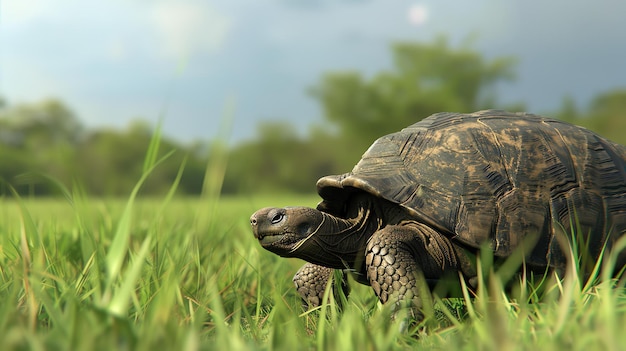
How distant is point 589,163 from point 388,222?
49.5 inches

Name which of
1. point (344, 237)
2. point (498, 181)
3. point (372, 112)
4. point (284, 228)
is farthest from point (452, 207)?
point (372, 112)

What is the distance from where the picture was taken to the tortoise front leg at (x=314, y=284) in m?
3.47

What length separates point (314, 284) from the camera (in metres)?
3.50

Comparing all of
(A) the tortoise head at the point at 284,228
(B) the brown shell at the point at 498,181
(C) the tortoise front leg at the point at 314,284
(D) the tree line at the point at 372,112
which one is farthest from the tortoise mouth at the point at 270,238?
(D) the tree line at the point at 372,112

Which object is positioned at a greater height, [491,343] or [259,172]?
[491,343]

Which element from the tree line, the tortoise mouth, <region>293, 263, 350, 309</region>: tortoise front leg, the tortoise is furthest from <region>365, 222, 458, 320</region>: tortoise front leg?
the tree line

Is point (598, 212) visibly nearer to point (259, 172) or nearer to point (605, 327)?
point (605, 327)

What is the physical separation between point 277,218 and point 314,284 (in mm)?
623

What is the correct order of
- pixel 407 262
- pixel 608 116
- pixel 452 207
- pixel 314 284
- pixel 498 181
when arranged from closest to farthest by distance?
pixel 407 262 < pixel 452 207 < pixel 498 181 < pixel 314 284 < pixel 608 116

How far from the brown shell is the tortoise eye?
0.35m

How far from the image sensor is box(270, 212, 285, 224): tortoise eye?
308 cm

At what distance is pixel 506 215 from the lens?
10.1 ft

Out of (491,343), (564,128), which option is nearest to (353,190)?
(564,128)

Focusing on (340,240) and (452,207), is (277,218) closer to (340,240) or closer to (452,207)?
(340,240)
